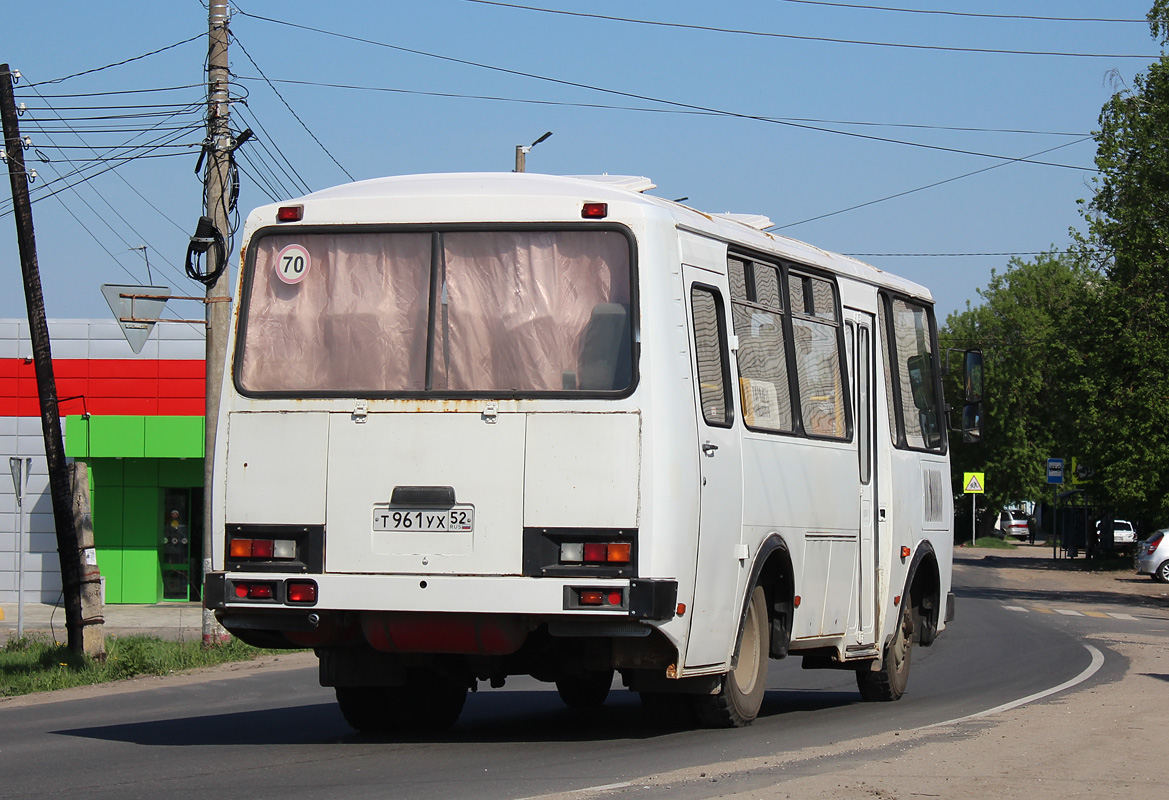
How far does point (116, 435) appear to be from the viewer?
3044cm

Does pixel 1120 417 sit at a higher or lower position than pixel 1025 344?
lower

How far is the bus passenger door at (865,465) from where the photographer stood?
11695 millimetres

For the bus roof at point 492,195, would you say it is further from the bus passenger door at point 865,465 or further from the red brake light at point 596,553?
the bus passenger door at point 865,465

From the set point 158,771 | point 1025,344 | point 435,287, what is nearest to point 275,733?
point 158,771

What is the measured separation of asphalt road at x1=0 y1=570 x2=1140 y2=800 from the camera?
806 cm

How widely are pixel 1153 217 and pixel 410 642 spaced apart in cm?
3031

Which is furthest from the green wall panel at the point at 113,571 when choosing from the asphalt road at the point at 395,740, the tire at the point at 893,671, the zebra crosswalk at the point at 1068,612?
the tire at the point at 893,671

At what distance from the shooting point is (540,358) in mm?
8805

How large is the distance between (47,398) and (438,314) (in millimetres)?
11495

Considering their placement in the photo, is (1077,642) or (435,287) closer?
(435,287)

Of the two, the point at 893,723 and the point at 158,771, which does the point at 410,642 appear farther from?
the point at 893,723

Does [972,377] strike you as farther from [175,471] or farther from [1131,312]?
[1131,312]

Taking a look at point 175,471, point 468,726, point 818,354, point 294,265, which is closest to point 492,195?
point 294,265

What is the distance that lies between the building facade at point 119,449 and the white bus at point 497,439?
72.0 ft
